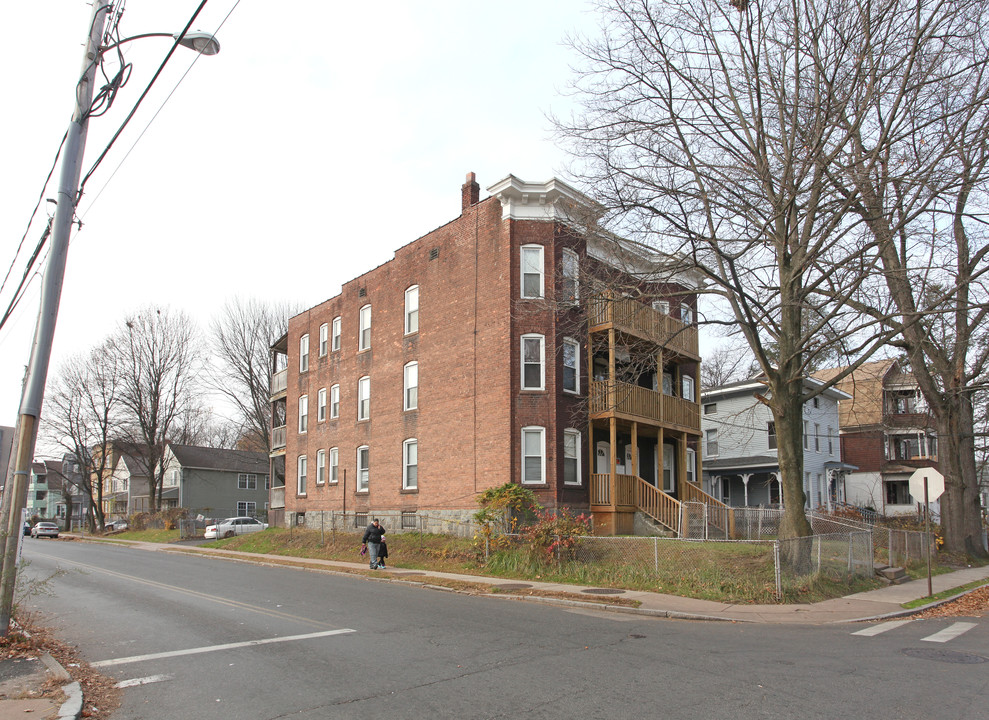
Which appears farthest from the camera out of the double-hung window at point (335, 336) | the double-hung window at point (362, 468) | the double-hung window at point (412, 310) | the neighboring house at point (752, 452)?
the neighboring house at point (752, 452)

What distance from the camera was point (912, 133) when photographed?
1500cm

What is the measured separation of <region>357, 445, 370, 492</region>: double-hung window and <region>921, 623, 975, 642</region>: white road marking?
2129 cm

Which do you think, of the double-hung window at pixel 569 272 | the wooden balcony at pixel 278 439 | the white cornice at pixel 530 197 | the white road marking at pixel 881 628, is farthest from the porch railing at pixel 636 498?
the wooden balcony at pixel 278 439

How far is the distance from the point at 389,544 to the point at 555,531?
330 inches

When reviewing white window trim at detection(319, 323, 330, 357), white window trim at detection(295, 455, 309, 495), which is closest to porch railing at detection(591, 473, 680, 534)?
white window trim at detection(319, 323, 330, 357)

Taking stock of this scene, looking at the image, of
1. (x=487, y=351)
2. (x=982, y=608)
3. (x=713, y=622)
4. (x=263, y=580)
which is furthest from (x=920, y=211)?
(x=263, y=580)

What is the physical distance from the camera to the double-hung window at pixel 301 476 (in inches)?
1339

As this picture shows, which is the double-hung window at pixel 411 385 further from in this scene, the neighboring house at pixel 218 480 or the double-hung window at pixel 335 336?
the neighboring house at pixel 218 480

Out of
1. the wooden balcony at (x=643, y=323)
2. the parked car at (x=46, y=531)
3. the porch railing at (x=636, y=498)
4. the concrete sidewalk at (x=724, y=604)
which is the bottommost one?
the parked car at (x=46, y=531)

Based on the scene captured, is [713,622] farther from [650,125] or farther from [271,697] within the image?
[650,125]

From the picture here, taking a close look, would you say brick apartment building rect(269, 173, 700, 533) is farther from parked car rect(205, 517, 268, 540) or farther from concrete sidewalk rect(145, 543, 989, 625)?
parked car rect(205, 517, 268, 540)

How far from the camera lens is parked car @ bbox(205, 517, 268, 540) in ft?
134

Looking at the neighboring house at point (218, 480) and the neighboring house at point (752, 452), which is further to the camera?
the neighboring house at point (218, 480)

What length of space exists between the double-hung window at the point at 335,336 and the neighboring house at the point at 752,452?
18458mm
